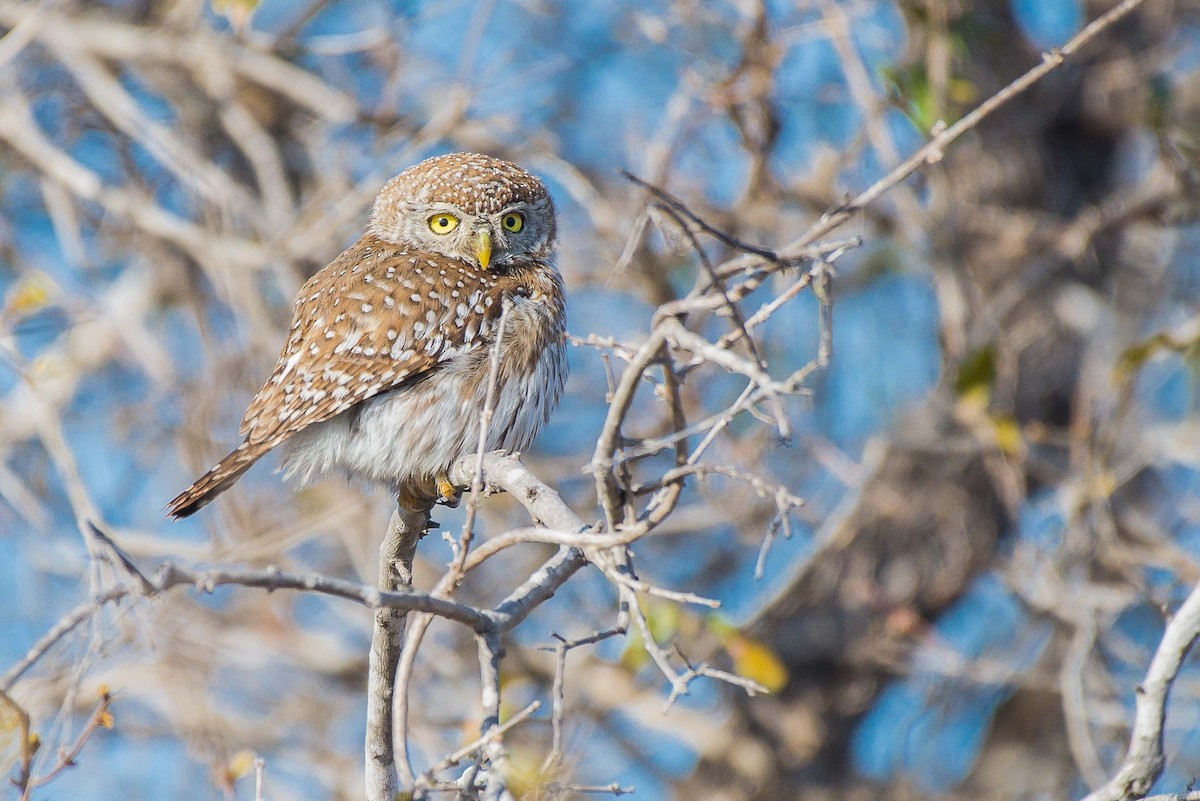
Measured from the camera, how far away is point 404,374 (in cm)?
449

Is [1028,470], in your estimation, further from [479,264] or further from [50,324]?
[50,324]

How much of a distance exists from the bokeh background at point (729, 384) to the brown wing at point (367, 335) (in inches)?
78.0

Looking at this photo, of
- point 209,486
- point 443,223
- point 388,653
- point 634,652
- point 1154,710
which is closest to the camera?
point 1154,710

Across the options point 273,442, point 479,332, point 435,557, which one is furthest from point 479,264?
point 435,557

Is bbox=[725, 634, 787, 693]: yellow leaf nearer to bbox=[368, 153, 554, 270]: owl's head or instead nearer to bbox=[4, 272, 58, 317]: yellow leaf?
A: bbox=[368, 153, 554, 270]: owl's head

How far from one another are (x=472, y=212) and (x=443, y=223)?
162 millimetres

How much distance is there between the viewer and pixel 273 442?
4.29 m

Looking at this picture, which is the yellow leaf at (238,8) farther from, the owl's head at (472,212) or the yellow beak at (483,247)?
the yellow beak at (483,247)

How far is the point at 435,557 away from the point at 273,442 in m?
4.31

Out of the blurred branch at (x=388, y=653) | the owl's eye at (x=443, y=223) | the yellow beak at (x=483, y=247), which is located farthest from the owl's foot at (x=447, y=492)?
the owl's eye at (x=443, y=223)

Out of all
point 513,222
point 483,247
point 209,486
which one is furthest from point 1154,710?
point 513,222

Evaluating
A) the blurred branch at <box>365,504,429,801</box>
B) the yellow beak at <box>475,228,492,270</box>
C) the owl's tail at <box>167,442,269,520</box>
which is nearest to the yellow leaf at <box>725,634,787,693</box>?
the yellow beak at <box>475,228,492,270</box>

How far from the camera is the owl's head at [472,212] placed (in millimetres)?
5129

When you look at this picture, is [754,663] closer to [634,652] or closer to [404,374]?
[634,652]
